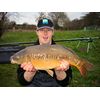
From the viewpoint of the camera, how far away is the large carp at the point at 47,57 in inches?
129

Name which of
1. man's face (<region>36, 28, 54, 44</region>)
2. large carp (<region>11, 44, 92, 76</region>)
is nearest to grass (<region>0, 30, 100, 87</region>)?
man's face (<region>36, 28, 54, 44</region>)

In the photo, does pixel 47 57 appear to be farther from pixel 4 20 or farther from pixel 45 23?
pixel 4 20

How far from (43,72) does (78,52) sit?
1.44 ft

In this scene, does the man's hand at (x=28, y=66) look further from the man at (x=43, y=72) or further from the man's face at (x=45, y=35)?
the man's face at (x=45, y=35)

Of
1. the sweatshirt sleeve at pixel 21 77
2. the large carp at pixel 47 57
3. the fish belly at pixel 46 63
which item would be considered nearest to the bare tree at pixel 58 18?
the large carp at pixel 47 57

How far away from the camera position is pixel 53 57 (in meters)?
3.28

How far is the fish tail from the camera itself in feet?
10.8

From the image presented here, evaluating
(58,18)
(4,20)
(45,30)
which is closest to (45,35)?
(45,30)

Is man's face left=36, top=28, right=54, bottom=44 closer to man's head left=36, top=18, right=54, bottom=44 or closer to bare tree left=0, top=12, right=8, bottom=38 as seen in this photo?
man's head left=36, top=18, right=54, bottom=44

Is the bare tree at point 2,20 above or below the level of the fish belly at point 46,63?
above

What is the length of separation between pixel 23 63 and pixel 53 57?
31 centimetres

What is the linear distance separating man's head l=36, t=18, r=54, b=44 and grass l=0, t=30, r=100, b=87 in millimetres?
65
